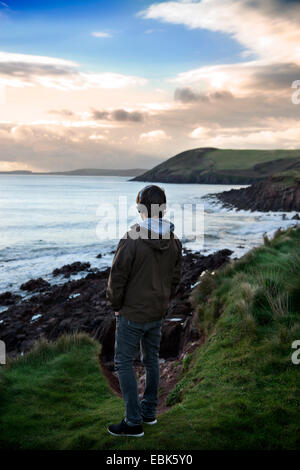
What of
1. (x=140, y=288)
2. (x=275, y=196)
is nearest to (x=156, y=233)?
(x=140, y=288)

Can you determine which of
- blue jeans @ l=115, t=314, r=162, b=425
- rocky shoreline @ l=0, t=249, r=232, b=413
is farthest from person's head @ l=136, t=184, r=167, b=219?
rocky shoreline @ l=0, t=249, r=232, b=413

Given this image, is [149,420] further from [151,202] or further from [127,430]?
[151,202]

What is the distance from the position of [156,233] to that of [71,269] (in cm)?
1816

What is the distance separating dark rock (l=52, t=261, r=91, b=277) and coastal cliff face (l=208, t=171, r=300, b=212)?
3871 cm

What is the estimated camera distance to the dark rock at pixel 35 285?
17.9m

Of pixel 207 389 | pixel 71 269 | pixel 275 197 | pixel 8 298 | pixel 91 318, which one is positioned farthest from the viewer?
pixel 275 197

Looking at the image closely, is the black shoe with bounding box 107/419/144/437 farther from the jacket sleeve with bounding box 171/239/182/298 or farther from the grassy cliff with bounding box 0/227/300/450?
the jacket sleeve with bounding box 171/239/182/298

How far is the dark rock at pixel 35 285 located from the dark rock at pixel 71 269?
196 cm

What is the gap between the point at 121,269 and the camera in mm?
3924

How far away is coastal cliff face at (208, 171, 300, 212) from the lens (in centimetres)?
5469

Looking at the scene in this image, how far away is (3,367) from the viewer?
6.45 meters

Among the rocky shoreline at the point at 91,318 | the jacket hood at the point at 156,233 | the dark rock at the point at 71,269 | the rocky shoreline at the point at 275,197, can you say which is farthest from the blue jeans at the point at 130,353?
the rocky shoreline at the point at 275,197

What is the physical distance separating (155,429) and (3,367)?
3384 millimetres
